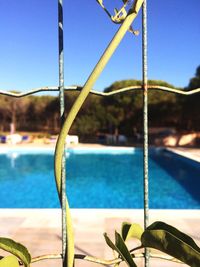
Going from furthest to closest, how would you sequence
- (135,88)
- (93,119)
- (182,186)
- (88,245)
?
(93,119) < (182,186) < (88,245) < (135,88)

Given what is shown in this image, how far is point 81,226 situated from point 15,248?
4.18 meters

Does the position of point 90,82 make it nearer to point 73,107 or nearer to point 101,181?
point 73,107

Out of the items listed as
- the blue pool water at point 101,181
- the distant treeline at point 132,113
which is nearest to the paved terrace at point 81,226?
the blue pool water at point 101,181

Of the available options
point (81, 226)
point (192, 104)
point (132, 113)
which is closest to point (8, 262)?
point (81, 226)

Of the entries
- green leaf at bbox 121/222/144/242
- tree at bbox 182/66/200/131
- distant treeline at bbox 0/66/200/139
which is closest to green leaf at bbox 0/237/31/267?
green leaf at bbox 121/222/144/242

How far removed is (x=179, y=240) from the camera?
1.72 ft

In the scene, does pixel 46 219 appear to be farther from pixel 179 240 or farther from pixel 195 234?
pixel 179 240

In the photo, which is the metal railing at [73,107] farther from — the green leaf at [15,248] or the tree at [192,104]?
the tree at [192,104]

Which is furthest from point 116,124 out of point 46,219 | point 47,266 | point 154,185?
point 47,266

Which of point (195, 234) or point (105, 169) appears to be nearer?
point (195, 234)

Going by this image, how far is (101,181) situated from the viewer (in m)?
11.0

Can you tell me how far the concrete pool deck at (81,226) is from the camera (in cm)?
382

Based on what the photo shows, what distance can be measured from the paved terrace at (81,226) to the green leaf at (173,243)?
300 centimetres

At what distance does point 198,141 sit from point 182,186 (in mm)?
12660
